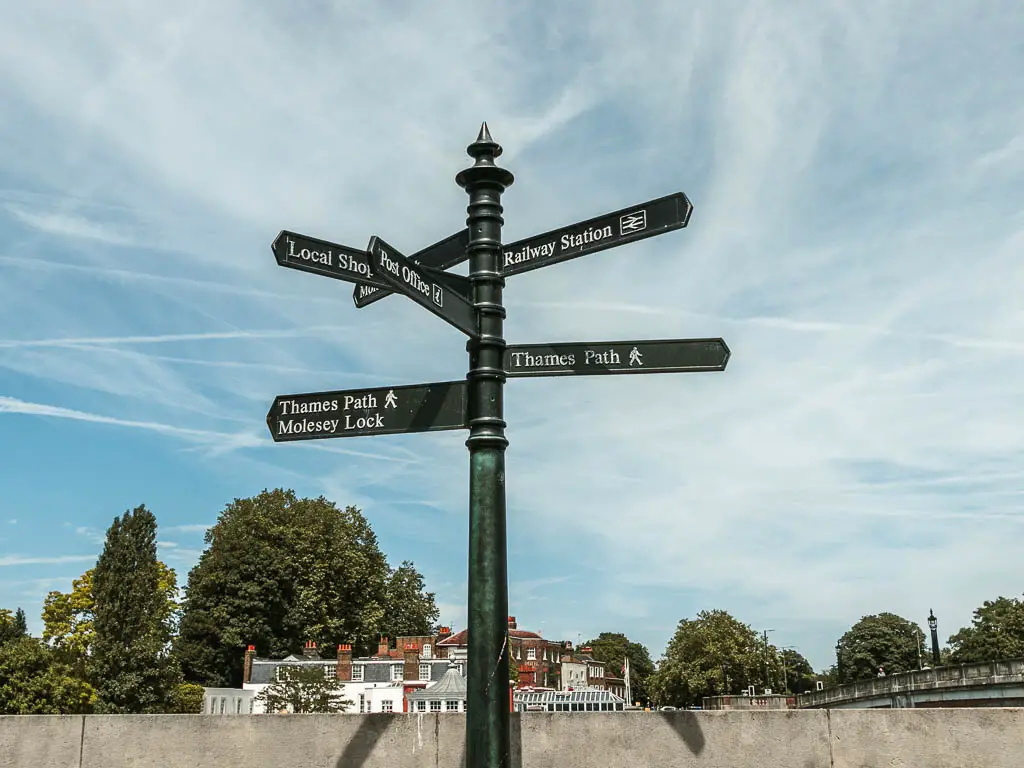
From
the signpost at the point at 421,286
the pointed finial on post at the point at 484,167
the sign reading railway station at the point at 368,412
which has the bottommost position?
the sign reading railway station at the point at 368,412

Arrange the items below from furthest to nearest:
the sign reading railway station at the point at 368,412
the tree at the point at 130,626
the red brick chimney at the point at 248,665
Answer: the red brick chimney at the point at 248,665, the tree at the point at 130,626, the sign reading railway station at the point at 368,412

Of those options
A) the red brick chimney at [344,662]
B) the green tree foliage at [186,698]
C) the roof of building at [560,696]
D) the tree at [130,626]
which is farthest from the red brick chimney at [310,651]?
the roof of building at [560,696]

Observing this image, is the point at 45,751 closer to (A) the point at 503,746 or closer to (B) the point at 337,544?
(A) the point at 503,746

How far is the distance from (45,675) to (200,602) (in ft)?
68.9

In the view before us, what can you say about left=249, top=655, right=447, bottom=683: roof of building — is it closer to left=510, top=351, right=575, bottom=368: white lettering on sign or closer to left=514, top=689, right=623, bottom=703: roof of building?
left=514, top=689, right=623, bottom=703: roof of building

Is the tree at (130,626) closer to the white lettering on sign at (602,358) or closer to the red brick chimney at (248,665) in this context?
the red brick chimney at (248,665)

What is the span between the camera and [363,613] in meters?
69.3

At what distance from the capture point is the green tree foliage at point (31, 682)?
141 ft

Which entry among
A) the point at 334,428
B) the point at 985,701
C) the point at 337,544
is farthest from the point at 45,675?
the point at 985,701

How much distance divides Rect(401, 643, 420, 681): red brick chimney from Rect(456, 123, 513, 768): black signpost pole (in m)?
61.9

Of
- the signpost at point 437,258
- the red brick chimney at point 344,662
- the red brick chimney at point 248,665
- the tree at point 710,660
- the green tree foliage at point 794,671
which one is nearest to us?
the signpost at point 437,258

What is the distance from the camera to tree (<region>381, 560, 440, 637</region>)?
87.0 meters

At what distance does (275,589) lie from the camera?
6519 centimetres

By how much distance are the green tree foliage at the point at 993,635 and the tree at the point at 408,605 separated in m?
59.8
